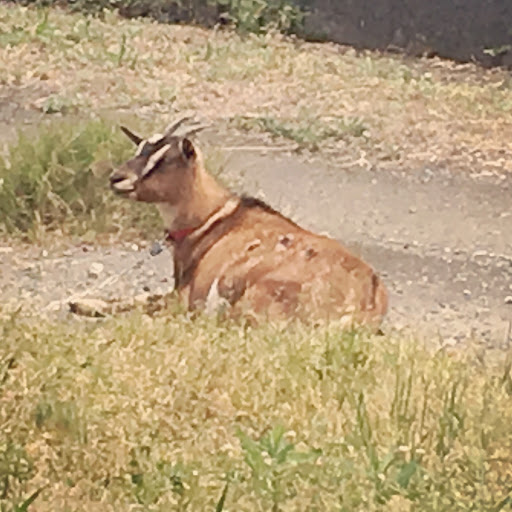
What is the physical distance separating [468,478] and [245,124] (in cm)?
178

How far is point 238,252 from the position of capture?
266cm

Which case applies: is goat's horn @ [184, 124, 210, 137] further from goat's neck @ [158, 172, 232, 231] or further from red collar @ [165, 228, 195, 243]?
red collar @ [165, 228, 195, 243]

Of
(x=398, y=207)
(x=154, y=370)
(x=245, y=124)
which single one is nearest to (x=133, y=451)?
(x=154, y=370)

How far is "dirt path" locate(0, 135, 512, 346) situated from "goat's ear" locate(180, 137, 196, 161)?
139mm

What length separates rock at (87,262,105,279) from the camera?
2.57 m

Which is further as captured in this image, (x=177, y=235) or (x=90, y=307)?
(x=177, y=235)

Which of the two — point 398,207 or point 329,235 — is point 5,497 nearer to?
point 329,235

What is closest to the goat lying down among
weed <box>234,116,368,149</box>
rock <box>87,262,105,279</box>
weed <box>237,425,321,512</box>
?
rock <box>87,262,105,279</box>

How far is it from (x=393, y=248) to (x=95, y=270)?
0.59 metres

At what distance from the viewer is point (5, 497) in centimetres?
153

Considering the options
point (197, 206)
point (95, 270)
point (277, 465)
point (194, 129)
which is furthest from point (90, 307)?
point (277, 465)

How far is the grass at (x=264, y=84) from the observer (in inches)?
124

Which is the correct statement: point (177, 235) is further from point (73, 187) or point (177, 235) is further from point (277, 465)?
point (277, 465)

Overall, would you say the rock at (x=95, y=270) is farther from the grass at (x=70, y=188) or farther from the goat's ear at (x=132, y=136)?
the goat's ear at (x=132, y=136)
